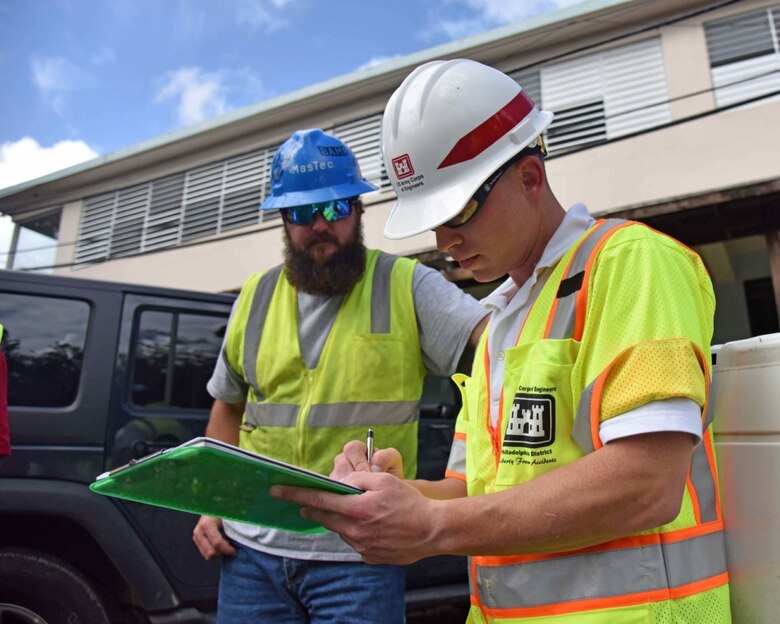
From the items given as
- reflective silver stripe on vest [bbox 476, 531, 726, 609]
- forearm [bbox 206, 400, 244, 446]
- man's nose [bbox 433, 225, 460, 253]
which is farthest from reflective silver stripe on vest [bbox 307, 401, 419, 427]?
reflective silver stripe on vest [bbox 476, 531, 726, 609]

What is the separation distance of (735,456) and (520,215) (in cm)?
55

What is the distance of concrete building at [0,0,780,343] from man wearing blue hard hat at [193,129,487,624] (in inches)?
160

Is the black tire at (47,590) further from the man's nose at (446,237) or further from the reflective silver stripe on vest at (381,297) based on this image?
the man's nose at (446,237)

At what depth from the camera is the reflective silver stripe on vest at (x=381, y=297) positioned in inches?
78.9

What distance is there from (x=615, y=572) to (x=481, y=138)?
79cm

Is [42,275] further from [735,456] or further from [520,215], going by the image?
[735,456]

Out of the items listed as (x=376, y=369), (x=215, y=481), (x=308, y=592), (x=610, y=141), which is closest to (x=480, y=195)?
(x=215, y=481)

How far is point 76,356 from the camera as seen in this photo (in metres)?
3.10

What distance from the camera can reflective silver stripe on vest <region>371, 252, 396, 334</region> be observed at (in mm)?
2004

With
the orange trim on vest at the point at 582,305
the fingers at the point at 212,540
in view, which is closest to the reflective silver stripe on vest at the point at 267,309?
the fingers at the point at 212,540

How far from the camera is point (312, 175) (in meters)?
2.22

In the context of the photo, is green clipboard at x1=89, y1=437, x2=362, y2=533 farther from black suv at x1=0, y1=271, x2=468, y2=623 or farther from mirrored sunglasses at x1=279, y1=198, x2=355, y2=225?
black suv at x1=0, y1=271, x2=468, y2=623

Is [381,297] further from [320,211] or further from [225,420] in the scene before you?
[225,420]

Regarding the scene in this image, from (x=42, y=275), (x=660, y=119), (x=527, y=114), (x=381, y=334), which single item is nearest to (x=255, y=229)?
(x=660, y=119)
